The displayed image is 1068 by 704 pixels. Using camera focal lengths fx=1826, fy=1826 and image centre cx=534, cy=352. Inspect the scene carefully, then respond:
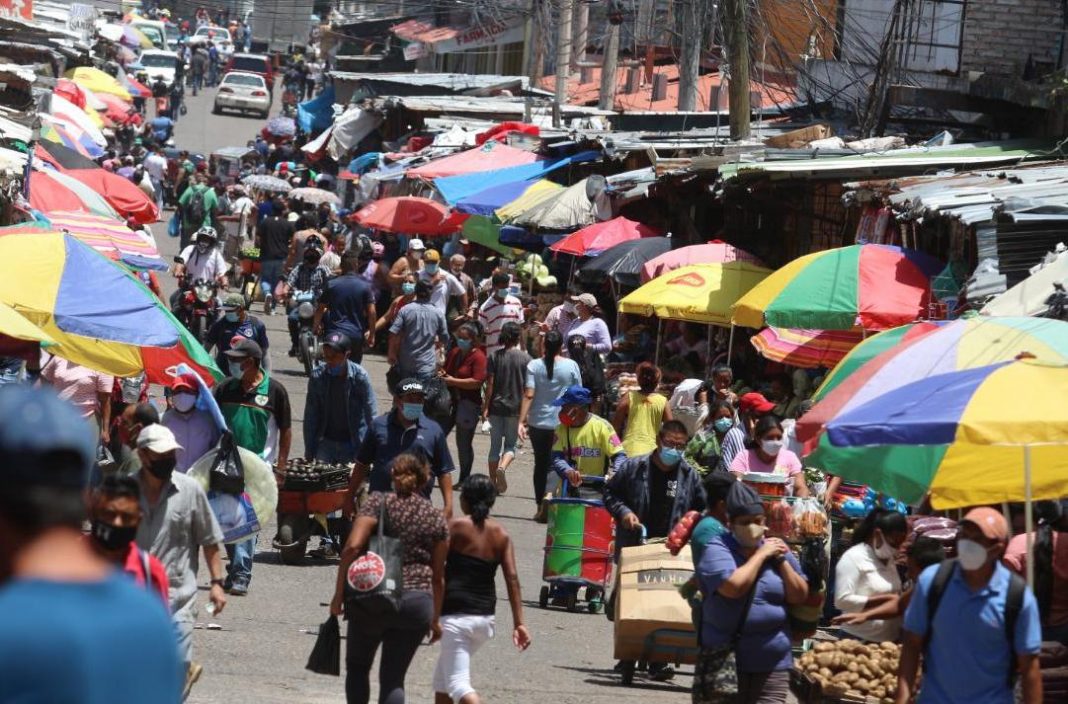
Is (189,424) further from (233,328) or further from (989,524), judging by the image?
(989,524)

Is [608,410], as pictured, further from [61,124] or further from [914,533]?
[61,124]

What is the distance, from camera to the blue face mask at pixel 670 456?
10.7 meters

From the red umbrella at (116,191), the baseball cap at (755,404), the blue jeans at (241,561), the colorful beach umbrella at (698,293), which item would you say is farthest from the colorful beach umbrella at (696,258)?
the blue jeans at (241,561)

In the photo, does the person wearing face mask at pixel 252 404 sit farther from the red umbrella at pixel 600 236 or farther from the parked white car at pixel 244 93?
the parked white car at pixel 244 93

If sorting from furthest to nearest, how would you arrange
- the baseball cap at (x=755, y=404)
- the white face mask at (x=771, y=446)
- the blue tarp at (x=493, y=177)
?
the blue tarp at (x=493, y=177) < the baseball cap at (x=755, y=404) < the white face mask at (x=771, y=446)

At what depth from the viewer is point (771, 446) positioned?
1072 centimetres

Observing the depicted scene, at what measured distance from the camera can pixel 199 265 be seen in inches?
818

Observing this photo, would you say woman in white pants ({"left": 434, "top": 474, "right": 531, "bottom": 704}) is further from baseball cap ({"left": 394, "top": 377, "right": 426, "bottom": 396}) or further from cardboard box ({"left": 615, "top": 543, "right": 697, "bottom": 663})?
baseball cap ({"left": 394, "top": 377, "right": 426, "bottom": 396})

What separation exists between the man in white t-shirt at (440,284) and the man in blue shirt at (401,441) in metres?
10.6

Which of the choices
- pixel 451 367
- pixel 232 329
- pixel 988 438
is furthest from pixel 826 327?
pixel 988 438

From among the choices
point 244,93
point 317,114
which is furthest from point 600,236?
point 244,93

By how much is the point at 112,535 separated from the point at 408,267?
17.1m

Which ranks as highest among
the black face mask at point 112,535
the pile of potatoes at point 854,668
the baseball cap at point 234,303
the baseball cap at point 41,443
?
the baseball cap at point 41,443

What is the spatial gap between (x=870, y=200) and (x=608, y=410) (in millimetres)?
4426
